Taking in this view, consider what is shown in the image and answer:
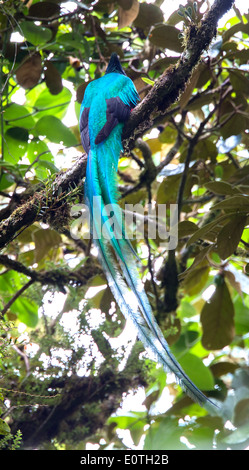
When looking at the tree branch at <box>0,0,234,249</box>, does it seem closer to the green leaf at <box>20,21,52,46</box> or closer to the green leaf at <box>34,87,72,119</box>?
the green leaf at <box>20,21,52,46</box>

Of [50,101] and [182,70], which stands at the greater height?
[50,101]

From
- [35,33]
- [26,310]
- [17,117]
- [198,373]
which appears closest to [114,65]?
[35,33]

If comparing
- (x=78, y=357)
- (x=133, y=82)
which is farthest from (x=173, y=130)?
(x=78, y=357)

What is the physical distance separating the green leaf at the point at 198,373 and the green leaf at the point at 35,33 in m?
1.59

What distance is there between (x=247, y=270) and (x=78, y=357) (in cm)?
77

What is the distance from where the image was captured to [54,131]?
2.39 meters

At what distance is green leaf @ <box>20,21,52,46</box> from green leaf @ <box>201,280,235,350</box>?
1385mm

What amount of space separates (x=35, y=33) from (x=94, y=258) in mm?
1079

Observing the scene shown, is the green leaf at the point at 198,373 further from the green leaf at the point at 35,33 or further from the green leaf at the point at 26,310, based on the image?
the green leaf at the point at 35,33

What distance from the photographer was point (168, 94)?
1.74m

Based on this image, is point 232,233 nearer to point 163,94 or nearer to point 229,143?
point 163,94

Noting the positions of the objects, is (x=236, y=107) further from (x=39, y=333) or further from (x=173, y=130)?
(x=39, y=333)

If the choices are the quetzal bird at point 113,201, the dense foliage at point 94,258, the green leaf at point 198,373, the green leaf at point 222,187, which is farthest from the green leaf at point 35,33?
the green leaf at point 198,373
